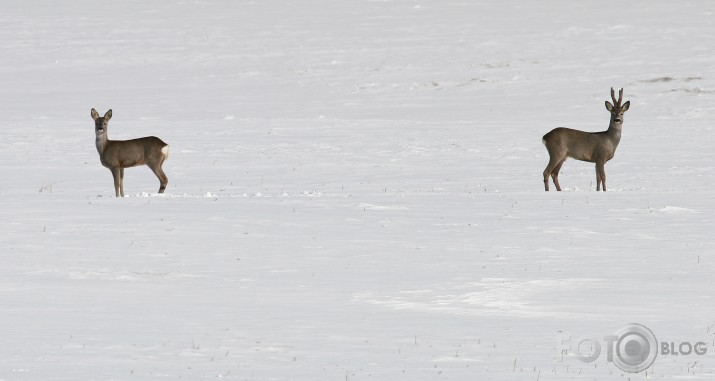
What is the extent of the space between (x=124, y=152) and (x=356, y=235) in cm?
524

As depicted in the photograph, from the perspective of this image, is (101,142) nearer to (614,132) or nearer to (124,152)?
(124,152)

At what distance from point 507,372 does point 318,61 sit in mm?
54247

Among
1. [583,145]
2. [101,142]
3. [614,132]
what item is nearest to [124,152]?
[101,142]

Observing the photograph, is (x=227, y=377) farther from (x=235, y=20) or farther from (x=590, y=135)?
(x=235, y=20)

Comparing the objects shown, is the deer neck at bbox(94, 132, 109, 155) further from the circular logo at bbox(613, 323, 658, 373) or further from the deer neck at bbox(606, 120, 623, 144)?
the circular logo at bbox(613, 323, 658, 373)

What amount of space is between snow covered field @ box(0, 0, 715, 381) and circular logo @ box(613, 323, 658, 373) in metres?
0.13

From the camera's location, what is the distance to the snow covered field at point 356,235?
10.8 m

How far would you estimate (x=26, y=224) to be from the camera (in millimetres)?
18047

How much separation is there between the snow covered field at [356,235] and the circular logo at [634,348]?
0.44 feet

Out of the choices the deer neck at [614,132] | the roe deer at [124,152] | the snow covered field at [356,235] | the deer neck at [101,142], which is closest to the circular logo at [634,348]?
the snow covered field at [356,235]

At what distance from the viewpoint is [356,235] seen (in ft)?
57.5

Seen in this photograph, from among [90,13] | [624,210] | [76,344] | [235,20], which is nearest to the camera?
[76,344]

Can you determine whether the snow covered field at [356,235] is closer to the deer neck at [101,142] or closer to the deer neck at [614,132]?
the deer neck at [101,142]

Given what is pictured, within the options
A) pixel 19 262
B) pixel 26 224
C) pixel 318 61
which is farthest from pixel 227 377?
pixel 318 61
